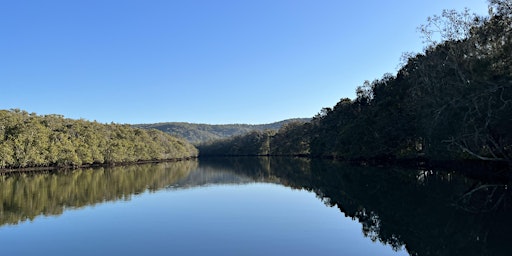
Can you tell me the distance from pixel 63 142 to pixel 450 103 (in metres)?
83.2

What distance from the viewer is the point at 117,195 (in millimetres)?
32375

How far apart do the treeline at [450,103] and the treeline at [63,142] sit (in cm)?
6009

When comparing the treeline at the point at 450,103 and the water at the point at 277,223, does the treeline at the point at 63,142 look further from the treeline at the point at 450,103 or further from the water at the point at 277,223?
the treeline at the point at 450,103

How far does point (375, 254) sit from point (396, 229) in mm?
3572

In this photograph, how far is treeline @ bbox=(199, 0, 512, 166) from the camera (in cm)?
2348

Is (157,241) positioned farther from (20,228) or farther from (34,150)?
(34,150)

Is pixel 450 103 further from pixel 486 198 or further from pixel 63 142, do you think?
pixel 63 142

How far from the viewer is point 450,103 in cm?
2634

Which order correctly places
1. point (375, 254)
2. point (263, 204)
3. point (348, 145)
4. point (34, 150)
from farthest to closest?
point (34, 150), point (348, 145), point (263, 204), point (375, 254)

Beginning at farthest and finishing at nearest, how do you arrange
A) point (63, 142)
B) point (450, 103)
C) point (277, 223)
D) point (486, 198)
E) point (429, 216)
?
point (63, 142) → point (450, 103) → point (486, 198) → point (277, 223) → point (429, 216)

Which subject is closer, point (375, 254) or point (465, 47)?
point (375, 254)

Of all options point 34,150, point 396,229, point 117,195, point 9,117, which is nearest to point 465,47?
point 396,229

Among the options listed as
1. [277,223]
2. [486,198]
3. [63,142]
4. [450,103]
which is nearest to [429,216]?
[486,198]

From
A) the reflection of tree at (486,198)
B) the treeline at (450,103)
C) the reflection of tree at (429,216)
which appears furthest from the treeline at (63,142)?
the reflection of tree at (486,198)
